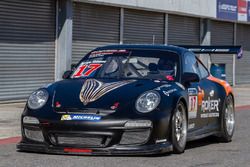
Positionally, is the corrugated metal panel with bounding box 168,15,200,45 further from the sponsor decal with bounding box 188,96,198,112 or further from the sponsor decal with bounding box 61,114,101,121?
the sponsor decal with bounding box 61,114,101,121

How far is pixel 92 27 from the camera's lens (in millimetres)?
21406

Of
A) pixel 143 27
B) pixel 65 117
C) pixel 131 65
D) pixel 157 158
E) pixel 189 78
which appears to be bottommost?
pixel 157 158

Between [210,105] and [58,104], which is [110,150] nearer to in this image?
[58,104]

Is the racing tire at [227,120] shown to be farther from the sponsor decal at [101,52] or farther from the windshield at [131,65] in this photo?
the sponsor decal at [101,52]

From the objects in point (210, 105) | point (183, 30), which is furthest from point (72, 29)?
point (210, 105)

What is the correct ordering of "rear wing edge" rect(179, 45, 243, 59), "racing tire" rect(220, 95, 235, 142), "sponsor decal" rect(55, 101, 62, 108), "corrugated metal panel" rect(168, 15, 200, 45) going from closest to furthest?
"sponsor decal" rect(55, 101, 62, 108), "racing tire" rect(220, 95, 235, 142), "rear wing edge" rect(179, 45, 243, 59), "corrugated metal panel" rect(168, 15, 200, 45)

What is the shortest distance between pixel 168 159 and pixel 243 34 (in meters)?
26.1

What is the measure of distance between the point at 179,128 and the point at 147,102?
77 centimetres

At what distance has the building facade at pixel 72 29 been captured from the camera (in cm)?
1791

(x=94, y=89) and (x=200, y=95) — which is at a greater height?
(x=94, y=89)

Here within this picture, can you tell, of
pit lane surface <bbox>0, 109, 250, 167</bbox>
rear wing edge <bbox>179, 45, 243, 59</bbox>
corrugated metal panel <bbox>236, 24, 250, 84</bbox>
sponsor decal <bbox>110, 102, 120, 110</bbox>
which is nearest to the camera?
pit lane surface <bbox>0, 109, 250, 167</bbox>

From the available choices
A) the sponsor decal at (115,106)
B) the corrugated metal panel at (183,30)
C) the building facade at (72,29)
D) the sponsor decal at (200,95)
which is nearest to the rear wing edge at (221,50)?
the building facade at (72,29)

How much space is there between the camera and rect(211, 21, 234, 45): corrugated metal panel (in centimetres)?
3005

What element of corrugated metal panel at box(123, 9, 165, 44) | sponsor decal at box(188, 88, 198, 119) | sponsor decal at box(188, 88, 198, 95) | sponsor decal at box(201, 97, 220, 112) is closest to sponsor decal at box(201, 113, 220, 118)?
sponsor decal at box(201, 97, 220, 112)
